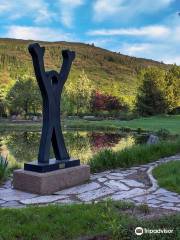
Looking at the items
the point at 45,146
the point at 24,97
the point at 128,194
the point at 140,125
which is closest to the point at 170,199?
the point at 128,194

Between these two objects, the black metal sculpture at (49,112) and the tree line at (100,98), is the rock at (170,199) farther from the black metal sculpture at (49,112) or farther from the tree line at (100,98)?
the tree line at (100,98)

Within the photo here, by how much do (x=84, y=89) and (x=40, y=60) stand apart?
43.4 m

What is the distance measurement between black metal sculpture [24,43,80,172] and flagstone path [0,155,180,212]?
0.47 m

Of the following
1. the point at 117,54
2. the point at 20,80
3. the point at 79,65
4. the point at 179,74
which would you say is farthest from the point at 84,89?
the point at 117,54

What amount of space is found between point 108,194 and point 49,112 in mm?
1729

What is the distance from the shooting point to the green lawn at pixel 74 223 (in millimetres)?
4191

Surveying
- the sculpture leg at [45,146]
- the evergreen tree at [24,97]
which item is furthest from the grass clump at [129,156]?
the evergreen tree at [24,97]

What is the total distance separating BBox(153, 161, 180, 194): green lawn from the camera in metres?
6.74

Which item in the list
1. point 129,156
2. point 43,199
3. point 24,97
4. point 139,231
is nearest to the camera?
point 139,231

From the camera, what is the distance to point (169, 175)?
24.6 ft

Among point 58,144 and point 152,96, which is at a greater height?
point 152,96

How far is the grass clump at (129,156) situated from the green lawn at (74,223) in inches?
142

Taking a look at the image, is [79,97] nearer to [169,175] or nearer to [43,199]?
[169,175]

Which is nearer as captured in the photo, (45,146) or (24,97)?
(45,146)
